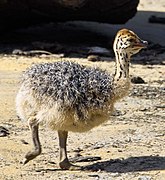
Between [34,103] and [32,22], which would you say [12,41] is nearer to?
[32,22]

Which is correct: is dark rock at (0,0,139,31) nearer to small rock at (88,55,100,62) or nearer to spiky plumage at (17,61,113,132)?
small rock at (88,55,100,62)

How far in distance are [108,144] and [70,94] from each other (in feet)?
4.03

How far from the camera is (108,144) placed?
7758mm

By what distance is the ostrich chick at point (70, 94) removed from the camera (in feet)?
22.0

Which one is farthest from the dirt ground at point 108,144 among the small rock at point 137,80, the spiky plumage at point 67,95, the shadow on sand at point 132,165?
the spiky plumage at point 67,95

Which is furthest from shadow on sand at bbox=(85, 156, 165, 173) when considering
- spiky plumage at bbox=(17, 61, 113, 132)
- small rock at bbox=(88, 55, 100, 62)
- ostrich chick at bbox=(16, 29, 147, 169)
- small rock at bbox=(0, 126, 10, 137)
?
small rock at bbox=(88, 55, 100, 62)

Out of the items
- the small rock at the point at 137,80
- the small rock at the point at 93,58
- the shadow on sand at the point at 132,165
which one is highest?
the shadow on sand at the point at 132,165

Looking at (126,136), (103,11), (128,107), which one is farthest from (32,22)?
(126,136)

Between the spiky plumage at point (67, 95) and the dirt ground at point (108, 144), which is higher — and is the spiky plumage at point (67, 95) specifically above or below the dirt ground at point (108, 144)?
above

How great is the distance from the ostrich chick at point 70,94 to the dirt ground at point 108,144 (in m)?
0.24

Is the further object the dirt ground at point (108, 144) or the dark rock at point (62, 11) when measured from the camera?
the dark rock at point (62, 11)

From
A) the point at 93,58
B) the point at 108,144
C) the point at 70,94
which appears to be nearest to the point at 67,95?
the point at 70,94

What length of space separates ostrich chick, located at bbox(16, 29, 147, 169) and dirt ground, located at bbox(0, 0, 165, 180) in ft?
0.79

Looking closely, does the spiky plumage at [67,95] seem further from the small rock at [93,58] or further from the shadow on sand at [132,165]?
the small rock at [93,58]
